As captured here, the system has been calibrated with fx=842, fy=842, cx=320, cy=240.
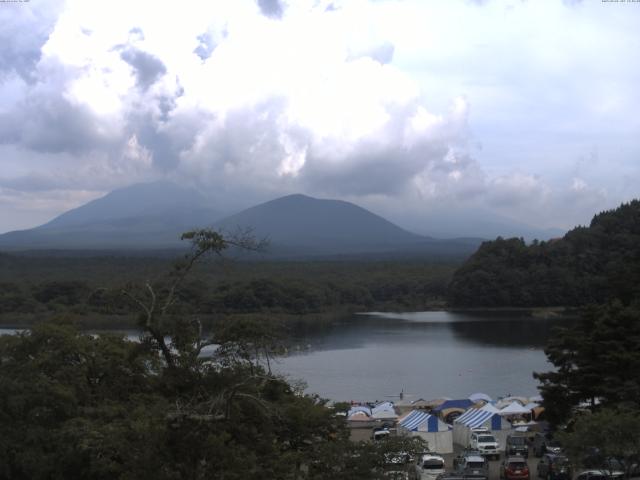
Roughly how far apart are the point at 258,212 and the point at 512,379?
6472 inches

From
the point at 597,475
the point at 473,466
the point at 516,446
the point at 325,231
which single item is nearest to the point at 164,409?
the point at 597,475

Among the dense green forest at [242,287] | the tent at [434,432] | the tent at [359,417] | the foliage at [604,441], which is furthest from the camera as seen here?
the dense green forest at [242,287]

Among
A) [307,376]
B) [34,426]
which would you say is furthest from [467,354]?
[34,426]

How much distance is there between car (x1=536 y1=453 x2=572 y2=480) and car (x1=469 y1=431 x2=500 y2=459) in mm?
1835

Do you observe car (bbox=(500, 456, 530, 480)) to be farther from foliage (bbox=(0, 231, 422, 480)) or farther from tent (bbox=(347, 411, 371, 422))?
tent (bbox=(347, 411, 371, 422))

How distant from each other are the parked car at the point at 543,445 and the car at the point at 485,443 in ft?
2.10

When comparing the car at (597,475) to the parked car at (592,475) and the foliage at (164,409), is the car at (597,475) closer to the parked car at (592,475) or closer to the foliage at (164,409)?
the parked car at (592,475)

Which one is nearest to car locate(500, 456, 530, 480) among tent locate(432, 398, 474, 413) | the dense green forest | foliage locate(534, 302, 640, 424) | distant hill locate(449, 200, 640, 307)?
foliage locate(534, 302, 640, 424)

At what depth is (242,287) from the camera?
46.9 metres

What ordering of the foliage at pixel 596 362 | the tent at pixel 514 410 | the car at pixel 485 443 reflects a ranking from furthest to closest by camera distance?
the tent at pixel 514 410 → the car at pixel 485 443 → the foliage at pixel 596 362

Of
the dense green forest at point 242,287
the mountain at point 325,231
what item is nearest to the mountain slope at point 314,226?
the mountain at point 325,231

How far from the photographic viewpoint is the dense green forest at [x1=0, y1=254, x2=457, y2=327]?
139 feet

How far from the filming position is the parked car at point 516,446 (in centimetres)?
1367

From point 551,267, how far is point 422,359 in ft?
82.3
